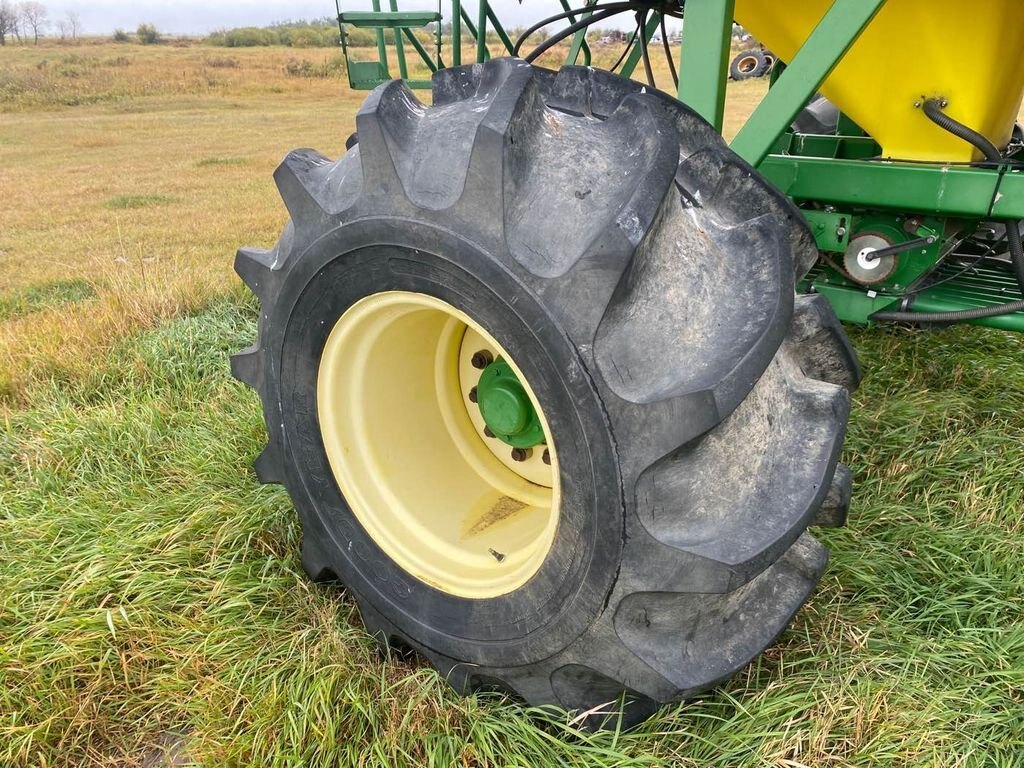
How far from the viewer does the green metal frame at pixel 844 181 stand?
1527 mm

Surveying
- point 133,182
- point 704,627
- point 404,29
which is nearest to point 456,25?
point 404,29

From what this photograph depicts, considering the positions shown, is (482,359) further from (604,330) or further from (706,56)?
(706,56)

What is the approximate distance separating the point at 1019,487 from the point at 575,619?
150 centimetres

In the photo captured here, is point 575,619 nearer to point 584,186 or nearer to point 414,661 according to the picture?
point 414,661

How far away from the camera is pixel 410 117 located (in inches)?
58.6

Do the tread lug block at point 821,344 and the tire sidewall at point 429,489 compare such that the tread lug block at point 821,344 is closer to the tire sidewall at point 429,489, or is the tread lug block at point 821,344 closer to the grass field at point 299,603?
the tire sidewall at point 429,489

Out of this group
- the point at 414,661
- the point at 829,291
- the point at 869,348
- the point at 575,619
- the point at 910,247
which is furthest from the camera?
the point at 869,348

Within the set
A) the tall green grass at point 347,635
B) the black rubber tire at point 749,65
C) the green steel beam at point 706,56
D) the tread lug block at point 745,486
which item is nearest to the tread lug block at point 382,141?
the green steel beam at point 706,56

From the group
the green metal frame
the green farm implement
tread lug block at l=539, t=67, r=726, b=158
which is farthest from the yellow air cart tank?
tread lug block at l=539, t=67, r=726, b=158

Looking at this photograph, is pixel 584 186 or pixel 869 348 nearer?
pixel 584 186

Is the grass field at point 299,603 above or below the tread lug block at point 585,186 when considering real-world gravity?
below

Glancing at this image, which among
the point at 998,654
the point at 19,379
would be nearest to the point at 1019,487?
the point at 998,654

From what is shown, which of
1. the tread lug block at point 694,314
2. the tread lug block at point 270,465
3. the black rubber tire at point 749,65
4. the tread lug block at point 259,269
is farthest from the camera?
the black rubber tire at point 749,65

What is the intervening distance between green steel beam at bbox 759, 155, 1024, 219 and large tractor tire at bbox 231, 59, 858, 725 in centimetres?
59
